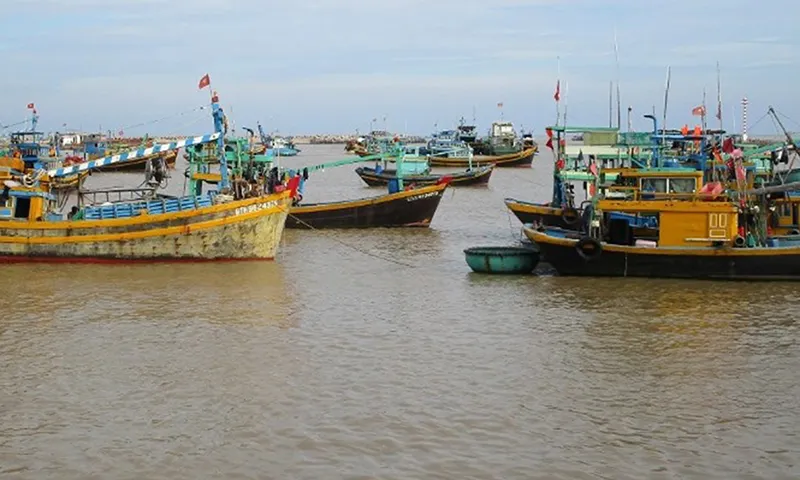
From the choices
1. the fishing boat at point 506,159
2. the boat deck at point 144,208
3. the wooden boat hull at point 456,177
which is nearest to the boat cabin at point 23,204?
the boat deck at point 144,208

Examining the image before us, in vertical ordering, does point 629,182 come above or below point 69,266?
above

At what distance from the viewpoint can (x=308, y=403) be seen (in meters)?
11.8

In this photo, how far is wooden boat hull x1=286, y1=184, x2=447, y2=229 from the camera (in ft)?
104

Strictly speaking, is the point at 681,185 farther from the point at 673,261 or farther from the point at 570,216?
the point at 570,216

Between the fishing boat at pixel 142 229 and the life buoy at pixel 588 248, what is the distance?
307 inches

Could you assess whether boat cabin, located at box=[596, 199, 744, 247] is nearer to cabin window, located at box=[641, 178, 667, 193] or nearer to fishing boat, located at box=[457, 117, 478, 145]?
cabin window, located at box=[641, 178, 667, 193]

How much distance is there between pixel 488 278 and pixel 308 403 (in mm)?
10175

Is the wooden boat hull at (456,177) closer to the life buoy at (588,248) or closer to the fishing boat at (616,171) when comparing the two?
the fishing boat at (616,171)

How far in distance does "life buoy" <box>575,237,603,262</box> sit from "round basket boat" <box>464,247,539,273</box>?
1.22 m

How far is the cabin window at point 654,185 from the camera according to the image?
22062 millimetres

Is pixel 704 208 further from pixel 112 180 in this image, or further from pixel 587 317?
pixel 112 180

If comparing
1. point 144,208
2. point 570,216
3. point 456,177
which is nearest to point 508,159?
point 456,177

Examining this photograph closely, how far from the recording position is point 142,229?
Result: 23438 mm

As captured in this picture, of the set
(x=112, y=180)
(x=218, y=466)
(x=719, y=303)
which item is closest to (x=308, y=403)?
(x=218, y=466)
